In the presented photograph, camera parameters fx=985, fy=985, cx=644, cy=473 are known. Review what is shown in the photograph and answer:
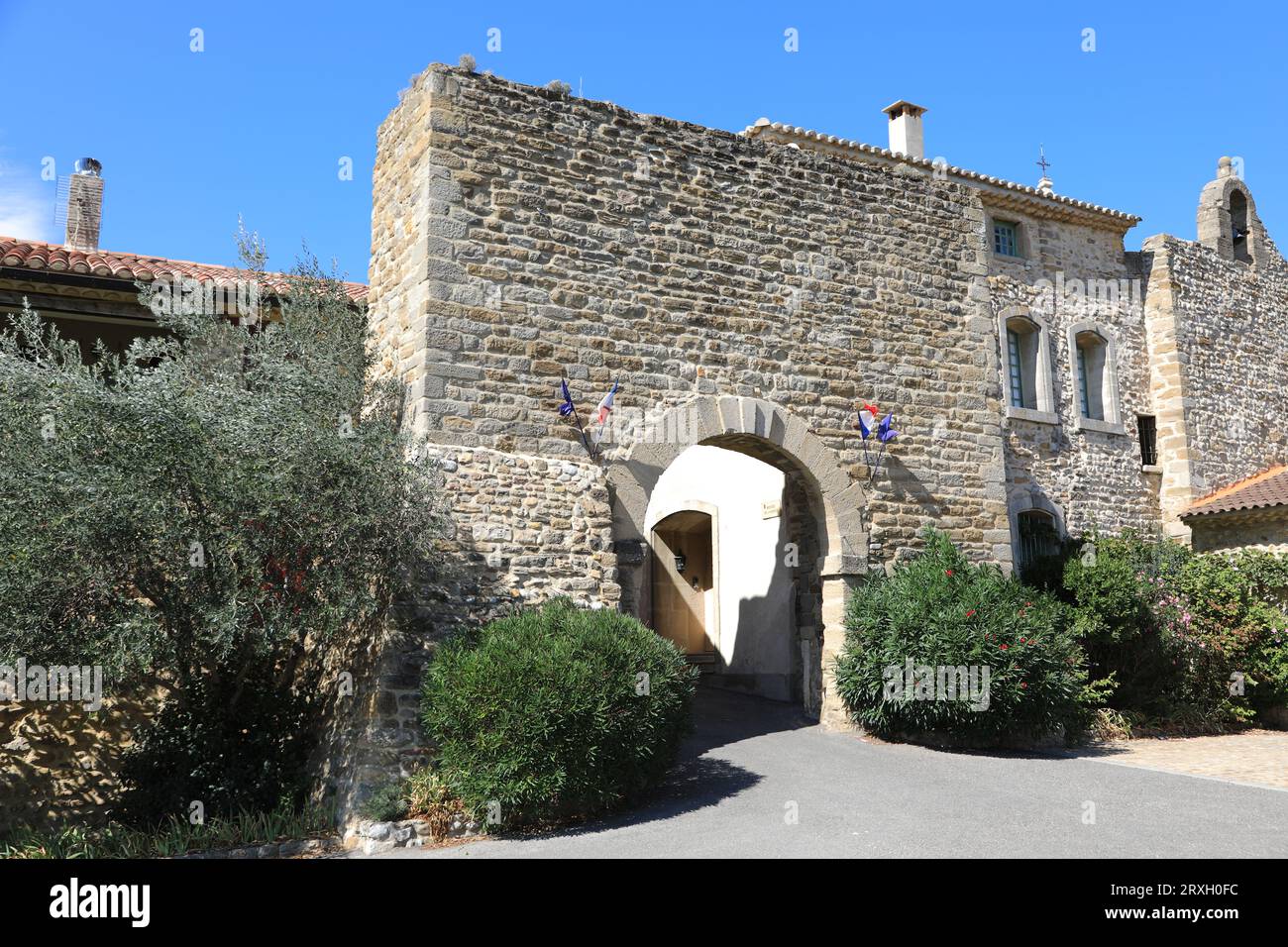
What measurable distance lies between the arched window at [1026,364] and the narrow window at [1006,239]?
42.4 inches

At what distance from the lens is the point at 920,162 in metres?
15.4

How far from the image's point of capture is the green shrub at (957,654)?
8.73 meters

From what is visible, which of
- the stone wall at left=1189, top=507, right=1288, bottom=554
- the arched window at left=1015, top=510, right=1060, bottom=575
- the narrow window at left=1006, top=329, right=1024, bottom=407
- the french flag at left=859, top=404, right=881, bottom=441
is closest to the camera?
the french flag at left=859, top=404, right=881, bottom=441

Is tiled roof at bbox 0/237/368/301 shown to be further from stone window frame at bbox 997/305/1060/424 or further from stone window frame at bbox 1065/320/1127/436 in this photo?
stone window frame at bbox 1065/320/1127/436

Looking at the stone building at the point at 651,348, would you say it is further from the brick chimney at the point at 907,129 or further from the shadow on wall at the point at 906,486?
the brick chimney at the point at 907,129

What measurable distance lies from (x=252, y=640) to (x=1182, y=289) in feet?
53.7

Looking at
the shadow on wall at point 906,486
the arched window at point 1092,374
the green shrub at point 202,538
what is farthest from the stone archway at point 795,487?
the arched window at point 1092,374

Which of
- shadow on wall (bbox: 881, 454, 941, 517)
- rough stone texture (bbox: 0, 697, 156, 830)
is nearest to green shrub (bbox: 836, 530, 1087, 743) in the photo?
shadow on wall (bbox: 881, 454, 941, 517)

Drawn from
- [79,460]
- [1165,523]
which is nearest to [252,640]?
[79,460]

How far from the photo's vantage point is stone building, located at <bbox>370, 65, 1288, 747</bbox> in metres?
8.24

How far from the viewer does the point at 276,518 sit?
22.5ft

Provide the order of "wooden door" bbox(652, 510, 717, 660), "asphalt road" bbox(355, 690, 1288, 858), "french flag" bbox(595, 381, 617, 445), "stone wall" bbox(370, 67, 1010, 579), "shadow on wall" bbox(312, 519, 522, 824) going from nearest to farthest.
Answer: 1. "asphalt road" bbox(355, 690, 1288, 858)
2. "shadow on wall" bbox(312, 519, 522, 824)
3. "stone wall" bbox(370, 67, 1010, 579)
4. "french flag" bbox(595, 381, 617, 445)
5. "wooden door" bbox(652, 510, 717, 660)

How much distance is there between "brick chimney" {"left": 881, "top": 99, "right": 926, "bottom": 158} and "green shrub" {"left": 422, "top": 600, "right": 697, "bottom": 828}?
1265 centimetres

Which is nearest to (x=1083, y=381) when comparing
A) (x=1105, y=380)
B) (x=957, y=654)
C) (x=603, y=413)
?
(x=1105, y=380)
